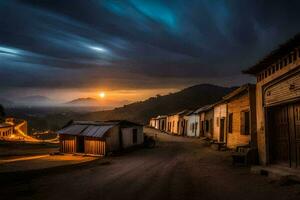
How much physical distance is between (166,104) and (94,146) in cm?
7162

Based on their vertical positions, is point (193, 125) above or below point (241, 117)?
below

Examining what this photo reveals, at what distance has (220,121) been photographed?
87.6 ft

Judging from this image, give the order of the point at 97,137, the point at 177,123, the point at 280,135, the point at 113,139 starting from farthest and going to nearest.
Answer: the point at 177,123
the point at 113,139
the point at 97,137
the point at 280,135

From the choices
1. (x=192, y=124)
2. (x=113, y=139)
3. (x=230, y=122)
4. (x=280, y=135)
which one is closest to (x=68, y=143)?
(x=113, y=139)

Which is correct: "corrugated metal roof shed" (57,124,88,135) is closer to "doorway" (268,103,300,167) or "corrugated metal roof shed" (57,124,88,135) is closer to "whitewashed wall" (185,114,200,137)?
"whitewashed wall" (185,114,200,137)

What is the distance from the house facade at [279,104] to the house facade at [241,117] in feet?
9.88

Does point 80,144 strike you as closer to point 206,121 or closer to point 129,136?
point 129,136

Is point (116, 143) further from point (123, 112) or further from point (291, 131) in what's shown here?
point (123, 112)

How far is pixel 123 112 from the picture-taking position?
9362cm

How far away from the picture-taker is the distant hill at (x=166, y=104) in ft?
290

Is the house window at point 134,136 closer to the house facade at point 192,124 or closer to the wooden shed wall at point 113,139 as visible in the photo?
the wooden shed wall at point 113,139

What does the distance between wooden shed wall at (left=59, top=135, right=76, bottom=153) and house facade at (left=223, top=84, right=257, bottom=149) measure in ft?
46.1

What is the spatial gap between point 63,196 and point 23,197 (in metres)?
1.67

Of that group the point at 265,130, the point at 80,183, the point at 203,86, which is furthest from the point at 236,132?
the point at 203,86
